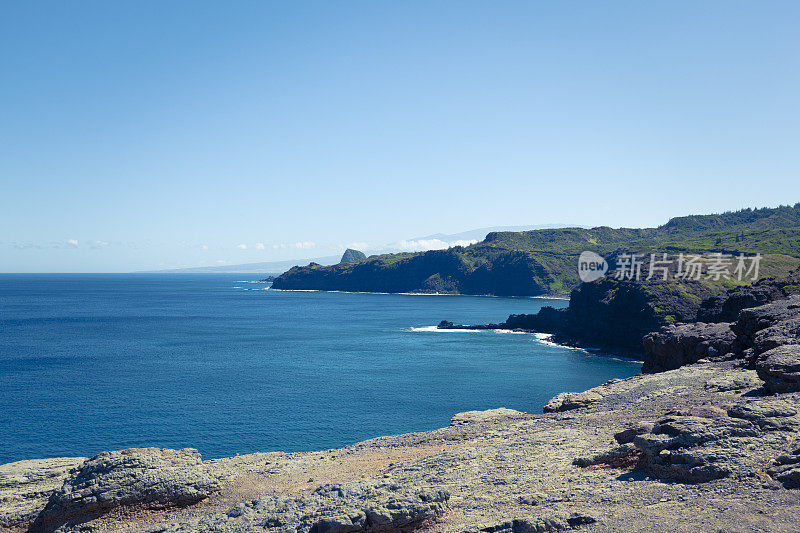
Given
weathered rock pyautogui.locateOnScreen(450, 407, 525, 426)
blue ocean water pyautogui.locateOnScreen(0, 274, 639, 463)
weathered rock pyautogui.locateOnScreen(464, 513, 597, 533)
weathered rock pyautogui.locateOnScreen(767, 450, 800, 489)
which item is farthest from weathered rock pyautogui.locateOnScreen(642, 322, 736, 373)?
weathered rock pyautogui.locateOnScreen(464, 513, 597, 533)

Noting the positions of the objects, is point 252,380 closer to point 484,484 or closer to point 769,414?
point 484,484

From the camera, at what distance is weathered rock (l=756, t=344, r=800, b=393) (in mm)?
24703

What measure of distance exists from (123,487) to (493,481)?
13687 millimetres

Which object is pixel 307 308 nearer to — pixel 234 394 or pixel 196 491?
pixel 234 394

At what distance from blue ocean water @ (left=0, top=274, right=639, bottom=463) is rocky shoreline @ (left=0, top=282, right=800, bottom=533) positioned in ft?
67.7

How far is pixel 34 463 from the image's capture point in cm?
2653

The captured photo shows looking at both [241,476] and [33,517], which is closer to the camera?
[33,517]

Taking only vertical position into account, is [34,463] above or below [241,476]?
below

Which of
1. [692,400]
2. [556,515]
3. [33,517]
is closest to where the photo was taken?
[556,515]

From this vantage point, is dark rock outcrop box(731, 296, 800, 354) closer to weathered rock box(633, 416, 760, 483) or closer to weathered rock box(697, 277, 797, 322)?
weathered rock box(633, 416, 760, 483)

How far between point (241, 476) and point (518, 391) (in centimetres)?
4672

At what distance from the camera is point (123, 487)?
1900 centimetres

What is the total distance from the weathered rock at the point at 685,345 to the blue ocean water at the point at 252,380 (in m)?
10.6

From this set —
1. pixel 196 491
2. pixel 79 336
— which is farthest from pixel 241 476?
pixel 79 336
